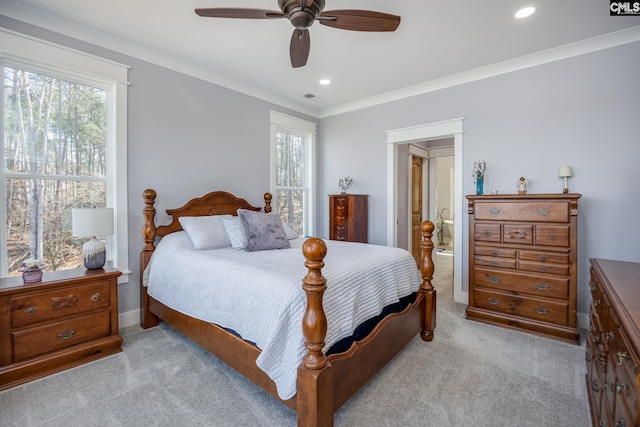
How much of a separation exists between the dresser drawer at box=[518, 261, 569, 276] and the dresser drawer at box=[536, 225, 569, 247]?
0.19 metres

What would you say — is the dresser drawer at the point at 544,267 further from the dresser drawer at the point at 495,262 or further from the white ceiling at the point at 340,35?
the white ceiling at the point at 340,35

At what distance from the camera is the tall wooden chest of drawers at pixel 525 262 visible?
2621 mm

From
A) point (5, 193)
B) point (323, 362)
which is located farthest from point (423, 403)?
point (5, 193)

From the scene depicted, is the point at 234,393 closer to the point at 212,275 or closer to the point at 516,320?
the point at 212,275

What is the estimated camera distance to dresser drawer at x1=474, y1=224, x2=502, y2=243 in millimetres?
2945

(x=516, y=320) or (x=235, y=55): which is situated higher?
(x=235, y=55)

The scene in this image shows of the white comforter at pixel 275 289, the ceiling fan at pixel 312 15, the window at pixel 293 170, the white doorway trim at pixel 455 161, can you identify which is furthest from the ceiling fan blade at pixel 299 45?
the white doorway trim at pixel 455 161

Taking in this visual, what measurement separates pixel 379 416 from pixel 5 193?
319 centimetres

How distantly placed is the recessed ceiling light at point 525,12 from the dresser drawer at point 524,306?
8.04 feet

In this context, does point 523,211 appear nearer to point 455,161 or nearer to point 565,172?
point 565,172

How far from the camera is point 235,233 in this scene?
286 cm

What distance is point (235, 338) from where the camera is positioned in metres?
1.84

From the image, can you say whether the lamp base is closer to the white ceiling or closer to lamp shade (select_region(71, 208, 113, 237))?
lamp shade (select_region(71, 208, 113, 237))

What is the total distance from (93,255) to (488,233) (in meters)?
3.62
